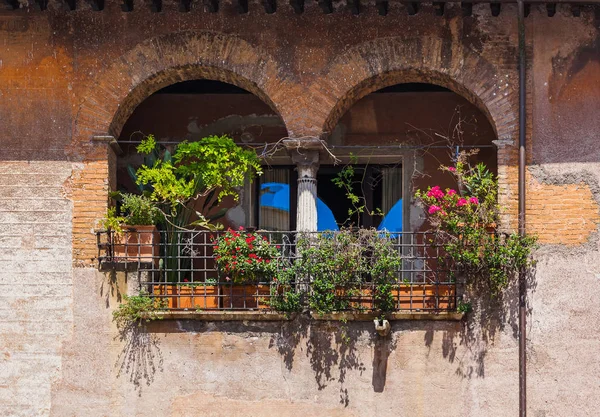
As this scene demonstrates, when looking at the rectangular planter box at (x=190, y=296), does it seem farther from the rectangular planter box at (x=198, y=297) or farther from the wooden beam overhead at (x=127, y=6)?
the wooden beam overhead at (x=127, y=6)

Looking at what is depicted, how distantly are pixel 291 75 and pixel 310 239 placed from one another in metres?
1.72

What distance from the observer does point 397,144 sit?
1436 centimetres

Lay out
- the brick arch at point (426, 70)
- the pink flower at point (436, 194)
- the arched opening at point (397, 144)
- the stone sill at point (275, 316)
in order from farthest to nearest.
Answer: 1. the arched opening at point (397, 144)
2. the brick arch at point (426, 70)
3. the pink flower at point (436, 194)
4. the stone sill at point (275, 316)

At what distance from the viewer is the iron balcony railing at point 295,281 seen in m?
12.4

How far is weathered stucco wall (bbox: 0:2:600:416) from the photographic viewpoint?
40.9 ft

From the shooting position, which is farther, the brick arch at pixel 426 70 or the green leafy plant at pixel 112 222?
the brick arch at pixel 426 70

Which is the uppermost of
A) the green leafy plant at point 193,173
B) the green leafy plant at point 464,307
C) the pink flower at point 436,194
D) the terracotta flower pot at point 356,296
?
the green leafy plant at point 193,173

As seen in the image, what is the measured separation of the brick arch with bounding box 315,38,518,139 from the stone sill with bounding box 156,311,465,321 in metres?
1.94

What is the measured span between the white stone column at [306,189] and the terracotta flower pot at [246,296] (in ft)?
2.42

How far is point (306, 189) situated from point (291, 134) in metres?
0.58

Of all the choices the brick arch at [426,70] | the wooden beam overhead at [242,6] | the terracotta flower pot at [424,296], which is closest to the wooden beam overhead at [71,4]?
the wooden beam overhead at [242,6]

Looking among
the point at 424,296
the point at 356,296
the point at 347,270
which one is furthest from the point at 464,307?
the point at 347,270

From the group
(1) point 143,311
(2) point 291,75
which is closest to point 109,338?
(1) point 143,311

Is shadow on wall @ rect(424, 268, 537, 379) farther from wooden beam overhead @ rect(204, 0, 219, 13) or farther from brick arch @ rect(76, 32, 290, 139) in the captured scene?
wooden beam overhead @ rect(204, 0, 219, 13)
